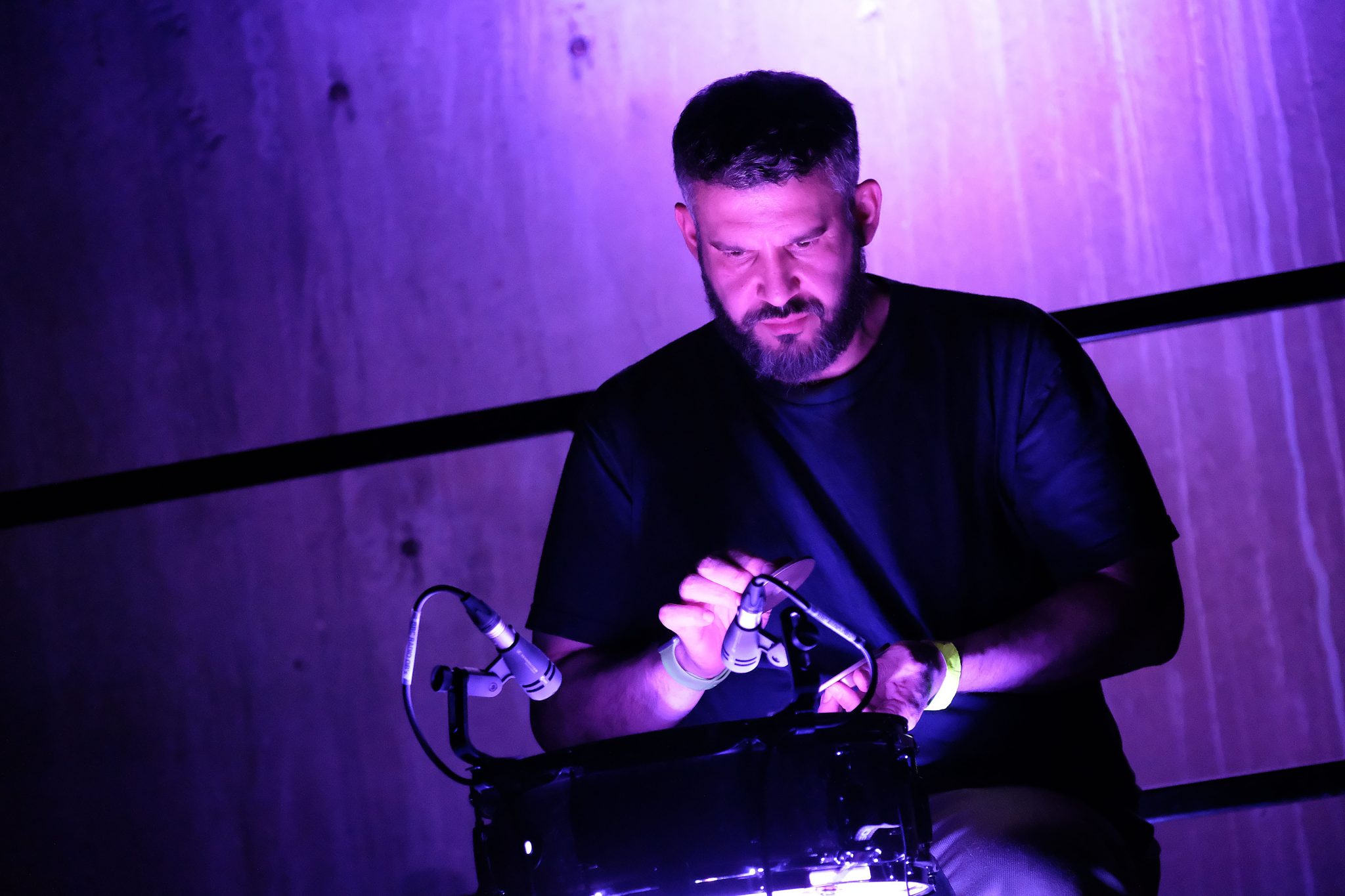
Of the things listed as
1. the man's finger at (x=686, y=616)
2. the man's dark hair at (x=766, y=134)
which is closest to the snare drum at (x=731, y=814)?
the man's finger at (x=686, y=616)

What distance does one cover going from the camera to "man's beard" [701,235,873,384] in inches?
57.1

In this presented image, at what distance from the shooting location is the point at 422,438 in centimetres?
193

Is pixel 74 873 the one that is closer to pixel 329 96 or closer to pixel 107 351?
pixel 107 351

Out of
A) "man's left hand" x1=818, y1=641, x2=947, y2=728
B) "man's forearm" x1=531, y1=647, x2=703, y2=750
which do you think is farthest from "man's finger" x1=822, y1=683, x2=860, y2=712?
"man's forearm" x1=531, y1=647, x2=703, y2=750

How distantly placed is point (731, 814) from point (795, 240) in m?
0.80

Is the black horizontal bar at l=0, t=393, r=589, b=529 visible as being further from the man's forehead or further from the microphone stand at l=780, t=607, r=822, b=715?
the microphone stand at l=780, t=607, r=822, b=715

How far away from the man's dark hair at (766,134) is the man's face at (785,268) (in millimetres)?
20

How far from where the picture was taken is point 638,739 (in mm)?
929

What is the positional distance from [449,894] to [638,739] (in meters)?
1.24

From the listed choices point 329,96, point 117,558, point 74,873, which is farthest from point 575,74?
point 74,873

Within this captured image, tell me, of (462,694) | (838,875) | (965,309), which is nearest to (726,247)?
(965,309)

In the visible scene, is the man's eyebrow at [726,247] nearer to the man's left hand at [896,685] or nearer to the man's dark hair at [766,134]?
the man's dark hair at [766,134]

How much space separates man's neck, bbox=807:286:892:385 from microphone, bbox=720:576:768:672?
58cm

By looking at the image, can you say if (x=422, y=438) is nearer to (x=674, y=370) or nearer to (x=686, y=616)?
(x=674, y=370)
